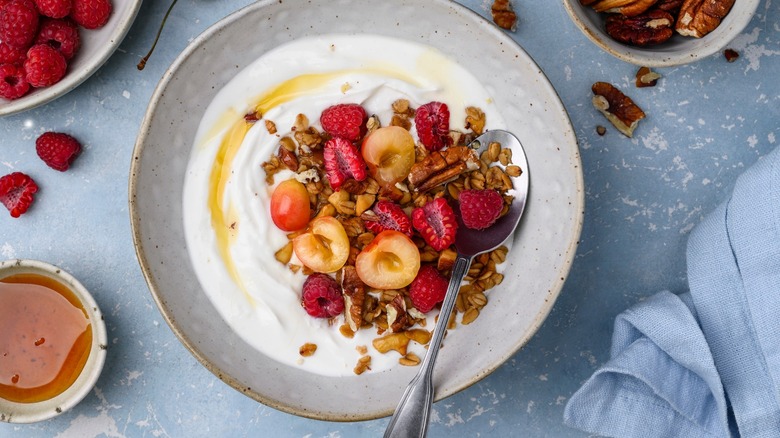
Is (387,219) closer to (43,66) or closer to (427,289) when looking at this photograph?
(427,289)

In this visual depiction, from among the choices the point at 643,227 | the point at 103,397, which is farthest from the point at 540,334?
the point at 103,397

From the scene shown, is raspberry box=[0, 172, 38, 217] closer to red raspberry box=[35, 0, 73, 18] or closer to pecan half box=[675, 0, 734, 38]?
red raspberry box=[35, 0, 73, 18]

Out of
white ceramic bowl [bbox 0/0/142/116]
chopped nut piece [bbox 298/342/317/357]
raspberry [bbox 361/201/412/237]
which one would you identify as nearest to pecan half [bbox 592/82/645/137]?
raspberry [bbox 361/201/412/237]

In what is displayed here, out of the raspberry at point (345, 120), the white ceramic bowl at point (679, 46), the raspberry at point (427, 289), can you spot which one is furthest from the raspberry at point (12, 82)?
the white ceramic bowl at point (679, 46)

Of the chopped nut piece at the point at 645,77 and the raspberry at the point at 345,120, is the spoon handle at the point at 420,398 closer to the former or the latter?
the raspberry at the point at 345,120

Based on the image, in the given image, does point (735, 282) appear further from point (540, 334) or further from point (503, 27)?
point (503, 27)

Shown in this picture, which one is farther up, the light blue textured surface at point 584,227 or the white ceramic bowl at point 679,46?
the white ceramic bowl at point 679,46

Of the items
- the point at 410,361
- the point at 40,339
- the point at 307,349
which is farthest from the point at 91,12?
the point at 410,361
